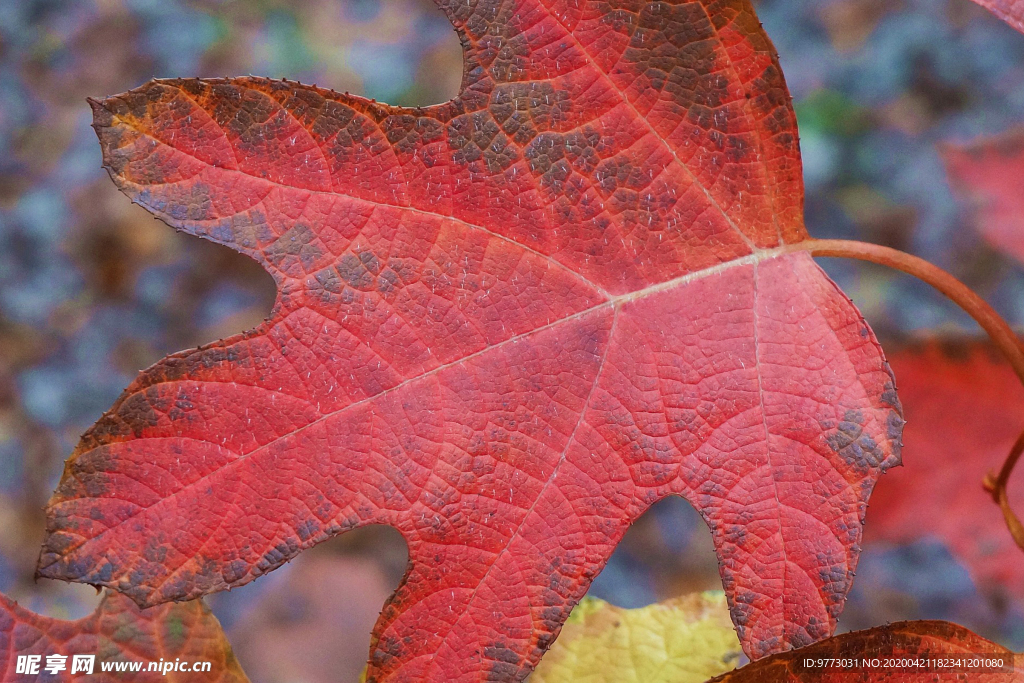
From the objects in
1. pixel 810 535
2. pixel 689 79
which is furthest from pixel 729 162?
pixel 810 535

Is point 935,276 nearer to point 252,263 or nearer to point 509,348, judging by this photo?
point 509,348

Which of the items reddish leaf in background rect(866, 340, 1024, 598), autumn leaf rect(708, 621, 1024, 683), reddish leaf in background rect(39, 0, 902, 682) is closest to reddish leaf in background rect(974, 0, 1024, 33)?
reddish leaf in background rect(39, 0, 902, 682)

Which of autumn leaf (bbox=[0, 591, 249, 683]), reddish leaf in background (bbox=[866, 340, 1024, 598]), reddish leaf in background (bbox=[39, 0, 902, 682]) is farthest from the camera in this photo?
reddish leaf in background (bbox=[866, 340, 1024, 598])

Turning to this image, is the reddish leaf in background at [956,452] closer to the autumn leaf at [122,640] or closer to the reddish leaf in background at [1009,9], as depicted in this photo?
the reddish leaf in background at [1009,9]

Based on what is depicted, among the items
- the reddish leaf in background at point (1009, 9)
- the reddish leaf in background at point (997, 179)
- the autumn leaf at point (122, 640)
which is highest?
the reddish leaf in background at point (997, 179)

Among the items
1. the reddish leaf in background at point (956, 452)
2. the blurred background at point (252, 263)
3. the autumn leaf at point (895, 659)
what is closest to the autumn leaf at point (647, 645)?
the autumn leaf at point (895, 659)

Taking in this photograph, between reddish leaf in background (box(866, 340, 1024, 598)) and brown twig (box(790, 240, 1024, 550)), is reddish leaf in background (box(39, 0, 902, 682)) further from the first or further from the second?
reddish leaf in background (box(866, 340, 1024, 598))
